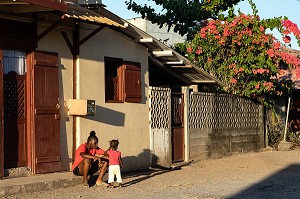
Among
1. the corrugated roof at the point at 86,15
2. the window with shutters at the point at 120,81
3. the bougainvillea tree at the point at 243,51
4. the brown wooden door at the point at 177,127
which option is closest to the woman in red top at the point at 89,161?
the corrugated roof at the point at 86,15

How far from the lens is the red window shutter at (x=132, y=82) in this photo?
16109 millimetres

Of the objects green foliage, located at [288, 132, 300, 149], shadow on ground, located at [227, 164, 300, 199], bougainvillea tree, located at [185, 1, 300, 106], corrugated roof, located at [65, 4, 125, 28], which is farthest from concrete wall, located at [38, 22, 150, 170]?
green foliage, located at [288, 132, 300, 149]

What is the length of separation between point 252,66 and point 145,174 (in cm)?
732

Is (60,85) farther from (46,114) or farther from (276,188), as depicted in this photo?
(276,188)

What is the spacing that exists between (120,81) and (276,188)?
5134mm

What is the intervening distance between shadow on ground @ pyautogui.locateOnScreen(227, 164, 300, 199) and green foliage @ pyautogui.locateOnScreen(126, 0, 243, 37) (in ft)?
29.7

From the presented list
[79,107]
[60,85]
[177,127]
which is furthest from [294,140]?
[60,85]

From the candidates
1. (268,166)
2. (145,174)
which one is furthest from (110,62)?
(268,166)

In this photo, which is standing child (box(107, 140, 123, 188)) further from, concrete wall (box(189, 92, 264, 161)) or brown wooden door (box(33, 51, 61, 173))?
concrete wall (box(189, 92, 264, 161))

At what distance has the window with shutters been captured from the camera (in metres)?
15.9

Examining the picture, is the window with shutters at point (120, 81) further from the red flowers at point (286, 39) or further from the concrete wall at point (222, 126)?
the red flowers at point (286, 39)

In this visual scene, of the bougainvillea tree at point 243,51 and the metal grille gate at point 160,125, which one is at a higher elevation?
the bougainvillea tree at point 243,51

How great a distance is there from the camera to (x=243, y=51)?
21.2 metres

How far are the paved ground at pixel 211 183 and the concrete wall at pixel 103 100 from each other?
95 centimetres
